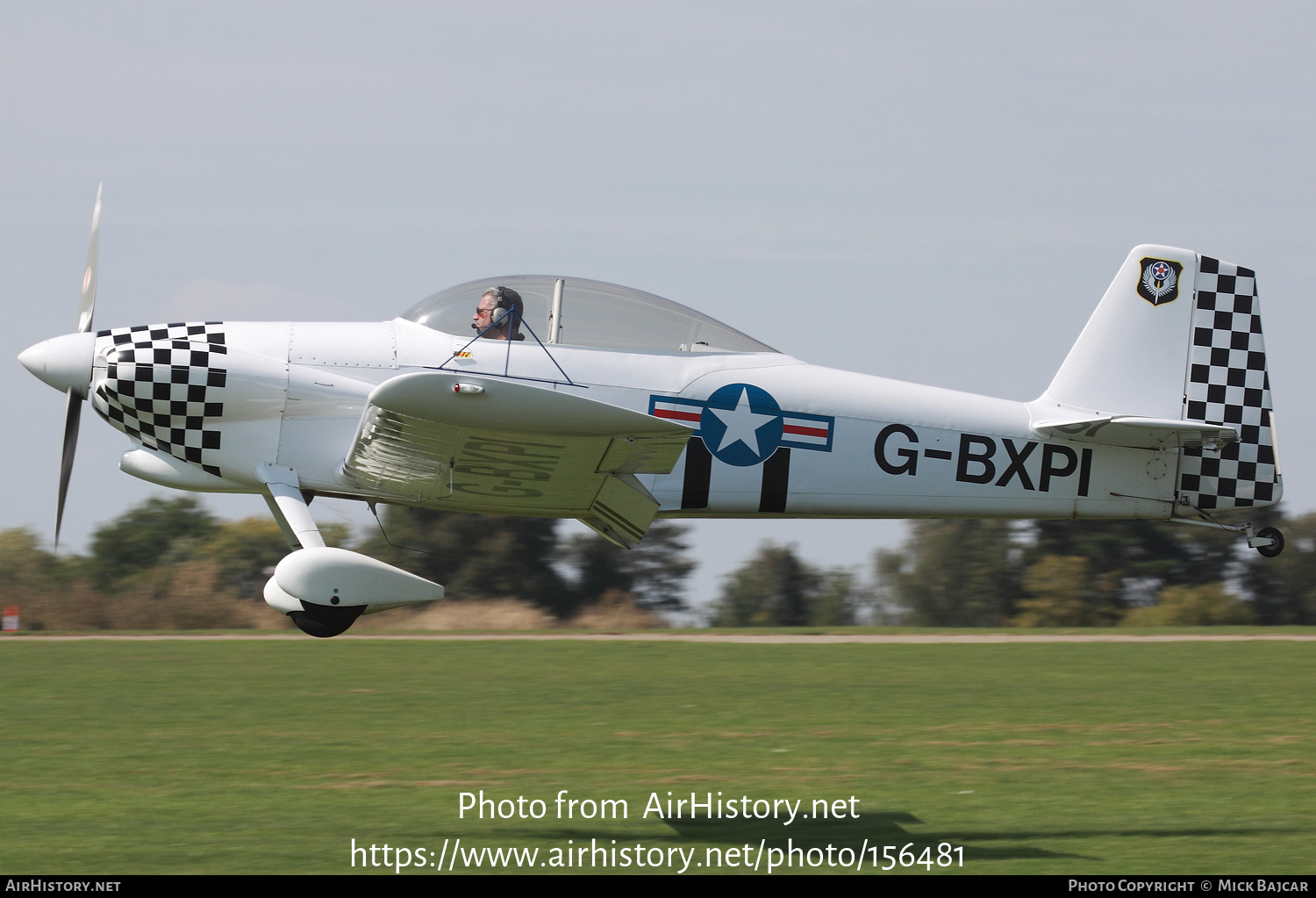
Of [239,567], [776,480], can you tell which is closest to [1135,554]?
[239,567]

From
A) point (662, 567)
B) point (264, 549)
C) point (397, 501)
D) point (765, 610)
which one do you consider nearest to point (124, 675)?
point (397, 501)

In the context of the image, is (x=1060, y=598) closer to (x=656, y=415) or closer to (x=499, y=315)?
(x=656, y=415)

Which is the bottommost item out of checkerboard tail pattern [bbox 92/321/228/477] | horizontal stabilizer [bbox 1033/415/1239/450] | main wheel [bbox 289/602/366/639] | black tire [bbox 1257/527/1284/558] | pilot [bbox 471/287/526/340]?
main wheel [bbox 289/602/366/639]

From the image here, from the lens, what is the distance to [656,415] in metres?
7.25

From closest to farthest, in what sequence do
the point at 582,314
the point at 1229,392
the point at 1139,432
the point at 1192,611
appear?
the point at 582,314
the point at 1139,432
the point at 1229,392
the point at 1192,611

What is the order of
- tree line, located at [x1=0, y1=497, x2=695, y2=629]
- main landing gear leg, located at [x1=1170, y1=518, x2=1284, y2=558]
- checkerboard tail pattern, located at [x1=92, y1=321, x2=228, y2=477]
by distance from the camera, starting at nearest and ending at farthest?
checkerboard tail pattern, located at [x1=92, y1=321, x2=228, y2=477]
main landing gear leg, located at [x1=1170, y1=518, x2=1284, y2=558]
tree line, located at [x1=0, y1=497, x2=695, y2=629]

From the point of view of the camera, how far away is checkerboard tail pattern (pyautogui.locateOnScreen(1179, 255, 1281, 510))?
26.4 feet

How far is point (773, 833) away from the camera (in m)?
6.84

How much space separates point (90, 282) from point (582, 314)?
124 inches

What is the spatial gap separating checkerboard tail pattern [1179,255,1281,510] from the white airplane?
22mm

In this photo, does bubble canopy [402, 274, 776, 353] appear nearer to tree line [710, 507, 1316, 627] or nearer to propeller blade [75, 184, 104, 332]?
propeller blade [75, 184, 104, 332]

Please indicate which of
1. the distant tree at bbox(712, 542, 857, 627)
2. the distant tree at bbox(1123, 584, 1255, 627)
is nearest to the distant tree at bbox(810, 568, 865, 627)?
the distant tree at bbox(712, 542, 857, 627)

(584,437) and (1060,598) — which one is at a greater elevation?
(584,437)
